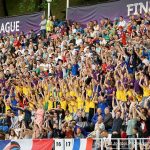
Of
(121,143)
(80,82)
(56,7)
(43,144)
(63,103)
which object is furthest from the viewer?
(56,7)

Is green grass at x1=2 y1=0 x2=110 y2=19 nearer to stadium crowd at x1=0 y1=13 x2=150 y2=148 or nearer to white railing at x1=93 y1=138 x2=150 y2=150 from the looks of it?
stadium crowd at x1=0 y1=13 x2=150 y2=148

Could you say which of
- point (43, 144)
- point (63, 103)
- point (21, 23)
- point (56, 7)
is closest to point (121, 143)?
point (43, 144)

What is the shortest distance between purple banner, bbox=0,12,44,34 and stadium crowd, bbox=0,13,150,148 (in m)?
1.83

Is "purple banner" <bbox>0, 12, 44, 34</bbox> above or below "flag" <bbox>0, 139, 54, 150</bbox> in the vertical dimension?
above

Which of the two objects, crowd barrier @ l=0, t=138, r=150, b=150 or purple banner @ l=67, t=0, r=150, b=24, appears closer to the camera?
crowd barrier @ l=0, t=138, r=150, b=150

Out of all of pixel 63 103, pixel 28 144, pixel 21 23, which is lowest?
pixel 28 144

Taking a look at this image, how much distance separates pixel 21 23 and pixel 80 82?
11.9 meters

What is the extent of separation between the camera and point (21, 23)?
41562mm

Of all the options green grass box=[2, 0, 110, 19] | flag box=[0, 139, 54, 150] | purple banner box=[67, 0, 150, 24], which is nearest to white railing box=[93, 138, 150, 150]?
flag box=[0, 139, 54, 150]

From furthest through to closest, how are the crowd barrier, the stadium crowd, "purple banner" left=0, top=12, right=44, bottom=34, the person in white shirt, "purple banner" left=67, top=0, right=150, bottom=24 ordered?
"purple banner" left=0, top=12, right=44, bottom=34, "purple banner" left=67, top=0, right=150, bottom=24, the person in white shirt, the stadium crowd, the crowd barrier

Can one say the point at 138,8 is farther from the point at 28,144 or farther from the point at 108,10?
the point at 28,144

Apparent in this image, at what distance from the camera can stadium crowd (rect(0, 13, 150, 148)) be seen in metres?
27.1

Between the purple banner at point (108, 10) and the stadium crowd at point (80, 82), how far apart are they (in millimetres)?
666

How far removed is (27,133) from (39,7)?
22089 mm
